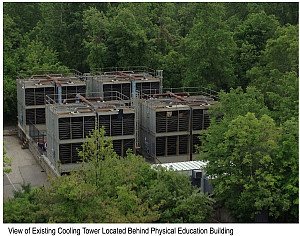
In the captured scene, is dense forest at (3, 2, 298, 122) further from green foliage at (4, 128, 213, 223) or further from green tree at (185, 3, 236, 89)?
green foliage at (4, 128, 213, 223)

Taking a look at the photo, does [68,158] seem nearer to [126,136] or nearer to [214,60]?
[126,136]

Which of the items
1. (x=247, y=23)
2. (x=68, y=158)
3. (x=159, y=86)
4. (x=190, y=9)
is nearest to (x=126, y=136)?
(x=68, y=158)

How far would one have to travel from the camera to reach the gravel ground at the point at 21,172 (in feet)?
164

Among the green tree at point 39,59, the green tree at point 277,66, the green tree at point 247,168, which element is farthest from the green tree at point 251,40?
the green tree at point 247,168

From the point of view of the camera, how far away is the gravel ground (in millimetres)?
49969

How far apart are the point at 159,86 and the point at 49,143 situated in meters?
17.4

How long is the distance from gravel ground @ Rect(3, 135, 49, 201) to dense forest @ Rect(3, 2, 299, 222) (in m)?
12.3

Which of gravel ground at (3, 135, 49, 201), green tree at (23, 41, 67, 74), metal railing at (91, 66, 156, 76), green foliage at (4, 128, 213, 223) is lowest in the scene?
gravel ground at (3, 135, 49, 201)

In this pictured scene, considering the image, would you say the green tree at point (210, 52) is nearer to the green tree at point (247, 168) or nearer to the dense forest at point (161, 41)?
the dense forest at point (161, 41)

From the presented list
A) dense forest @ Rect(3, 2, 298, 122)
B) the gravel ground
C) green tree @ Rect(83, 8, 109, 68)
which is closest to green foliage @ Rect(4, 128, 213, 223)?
the gravel ground

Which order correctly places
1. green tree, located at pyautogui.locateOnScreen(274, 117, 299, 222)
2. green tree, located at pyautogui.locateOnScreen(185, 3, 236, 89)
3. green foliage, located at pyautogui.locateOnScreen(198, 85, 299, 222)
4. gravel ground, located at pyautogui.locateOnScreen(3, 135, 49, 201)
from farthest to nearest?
green tree, located at pyautogui.locateOnScreen(185, 3, 236, 89), gravel ground, located at pyautogui.locateOnScreen(3, 135, 49, 201), green foliage, located at pyautogui.locateOnScreen(198, 85, 299, 222), green tree, located at pyautogui.locateOnScreen(274, 117, 299, 222)

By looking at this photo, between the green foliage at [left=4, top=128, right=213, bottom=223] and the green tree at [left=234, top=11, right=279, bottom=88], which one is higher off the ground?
the green tree at [left=234, top=11, right=279, bottom=88]

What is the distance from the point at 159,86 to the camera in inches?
2542

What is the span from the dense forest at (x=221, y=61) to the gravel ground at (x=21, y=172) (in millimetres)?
12265
